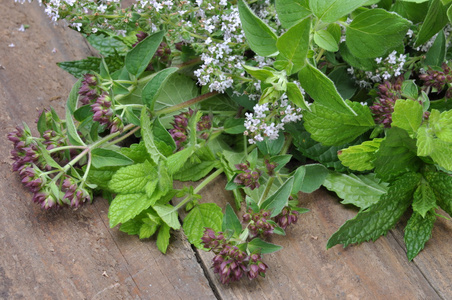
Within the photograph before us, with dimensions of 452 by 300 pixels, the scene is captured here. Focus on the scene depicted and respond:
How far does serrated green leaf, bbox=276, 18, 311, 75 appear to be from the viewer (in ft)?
3.09

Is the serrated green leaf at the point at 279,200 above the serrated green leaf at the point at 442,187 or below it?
above

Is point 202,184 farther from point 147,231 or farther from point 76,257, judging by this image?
point 76,257

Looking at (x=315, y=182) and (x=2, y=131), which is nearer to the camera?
(x=315, y=182)

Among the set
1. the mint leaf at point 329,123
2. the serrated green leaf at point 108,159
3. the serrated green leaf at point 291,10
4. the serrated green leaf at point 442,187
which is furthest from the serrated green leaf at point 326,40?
the serrated green leaf at point 108,159

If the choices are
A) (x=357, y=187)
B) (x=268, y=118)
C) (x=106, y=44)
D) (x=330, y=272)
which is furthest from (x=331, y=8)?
(x=106, y=44)

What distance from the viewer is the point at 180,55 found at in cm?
140

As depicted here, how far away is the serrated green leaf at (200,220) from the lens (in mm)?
1193

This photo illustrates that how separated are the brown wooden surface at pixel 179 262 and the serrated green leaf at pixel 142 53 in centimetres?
35

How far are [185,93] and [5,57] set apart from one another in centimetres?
56

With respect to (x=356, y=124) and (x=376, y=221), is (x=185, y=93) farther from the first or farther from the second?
(x=376, y=221)

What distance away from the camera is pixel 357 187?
1275 millimetres

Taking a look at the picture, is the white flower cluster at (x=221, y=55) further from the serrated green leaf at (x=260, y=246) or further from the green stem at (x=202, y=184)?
the serrated green leaf at (x=260, y=246)

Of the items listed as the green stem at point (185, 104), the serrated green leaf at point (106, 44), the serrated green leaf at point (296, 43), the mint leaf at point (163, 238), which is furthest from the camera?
the serrated green leaf at point (106, 44)

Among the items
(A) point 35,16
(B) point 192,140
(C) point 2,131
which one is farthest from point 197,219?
(A) point 35,16
